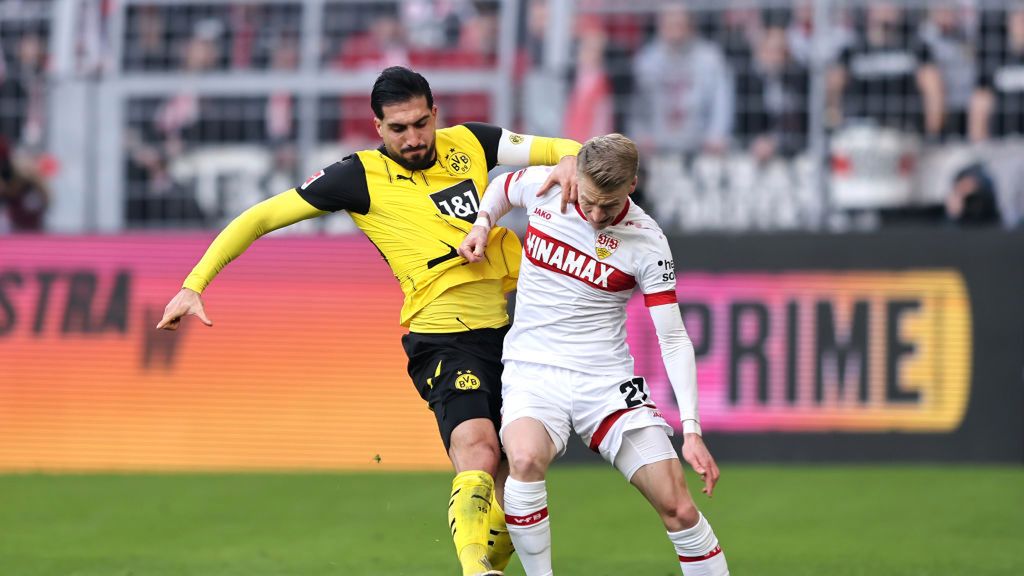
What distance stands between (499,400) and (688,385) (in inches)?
38.1

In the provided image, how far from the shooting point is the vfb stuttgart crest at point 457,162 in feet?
22.1

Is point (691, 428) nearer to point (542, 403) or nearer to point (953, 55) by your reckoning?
point (542, 403)

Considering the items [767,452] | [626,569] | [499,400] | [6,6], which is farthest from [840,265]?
[6,6]

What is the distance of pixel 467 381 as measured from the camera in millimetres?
6438

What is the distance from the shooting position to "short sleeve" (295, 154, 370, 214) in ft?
21.3

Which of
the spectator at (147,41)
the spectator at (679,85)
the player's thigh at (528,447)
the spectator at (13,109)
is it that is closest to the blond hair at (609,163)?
the player's thigh at (528,447)

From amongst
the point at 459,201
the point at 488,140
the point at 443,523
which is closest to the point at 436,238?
the point at 459,201

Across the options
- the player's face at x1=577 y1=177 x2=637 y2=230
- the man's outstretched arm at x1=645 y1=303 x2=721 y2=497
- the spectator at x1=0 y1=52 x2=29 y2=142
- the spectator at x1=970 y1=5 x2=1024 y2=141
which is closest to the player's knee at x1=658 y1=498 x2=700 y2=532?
the man's outstretched arm at x1=645 y1=303 x2=721 y2=497

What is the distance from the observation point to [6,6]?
13.8 metres

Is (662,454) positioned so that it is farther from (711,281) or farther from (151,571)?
(711,281)

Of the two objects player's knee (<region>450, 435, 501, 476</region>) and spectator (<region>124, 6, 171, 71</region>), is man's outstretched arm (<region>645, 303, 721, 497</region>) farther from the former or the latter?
spectator (<region>124, 6, 171, 71</region>)

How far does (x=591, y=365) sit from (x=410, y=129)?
127cm

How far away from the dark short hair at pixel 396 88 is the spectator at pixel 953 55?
7.41 m

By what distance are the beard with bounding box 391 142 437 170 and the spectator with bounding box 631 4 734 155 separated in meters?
6.45
